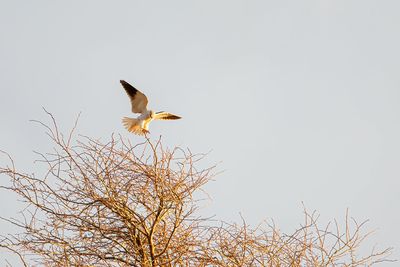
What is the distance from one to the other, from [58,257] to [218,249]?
1303mm

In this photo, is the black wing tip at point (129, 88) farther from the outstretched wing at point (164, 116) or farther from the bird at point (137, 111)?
the outstretched wing at point (164, 116)

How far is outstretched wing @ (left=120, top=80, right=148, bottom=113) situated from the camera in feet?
39.9

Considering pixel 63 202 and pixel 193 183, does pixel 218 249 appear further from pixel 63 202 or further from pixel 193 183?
pixel 63 202

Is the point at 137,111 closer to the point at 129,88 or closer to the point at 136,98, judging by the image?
the point at 136,98

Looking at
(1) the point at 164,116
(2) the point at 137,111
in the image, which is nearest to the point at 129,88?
(2) the point at 137,111

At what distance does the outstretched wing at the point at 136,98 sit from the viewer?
12.1 meters

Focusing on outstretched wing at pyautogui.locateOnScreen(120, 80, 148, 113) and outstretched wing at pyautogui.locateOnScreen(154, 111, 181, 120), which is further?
outstretched wing at pyautogui.locateOnScreen(154, 111, 181, 120)

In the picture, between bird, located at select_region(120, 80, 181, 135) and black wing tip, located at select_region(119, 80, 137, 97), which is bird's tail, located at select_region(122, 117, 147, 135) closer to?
bird, located at select_region(120, 80, 181, 135)

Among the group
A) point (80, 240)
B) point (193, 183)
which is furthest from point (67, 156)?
point (193, 183)

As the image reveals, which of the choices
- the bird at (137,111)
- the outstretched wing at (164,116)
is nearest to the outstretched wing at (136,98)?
the bird at (137,111)

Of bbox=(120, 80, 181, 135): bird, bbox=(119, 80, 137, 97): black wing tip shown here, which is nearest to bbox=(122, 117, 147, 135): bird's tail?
bbox=(120, 80, 181, 135): bird

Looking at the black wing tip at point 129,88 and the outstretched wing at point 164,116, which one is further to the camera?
the outstretched wing at point 164,116

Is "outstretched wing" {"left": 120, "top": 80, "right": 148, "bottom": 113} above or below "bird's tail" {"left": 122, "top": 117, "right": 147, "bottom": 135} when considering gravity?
above

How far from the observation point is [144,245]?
5.50 meters
